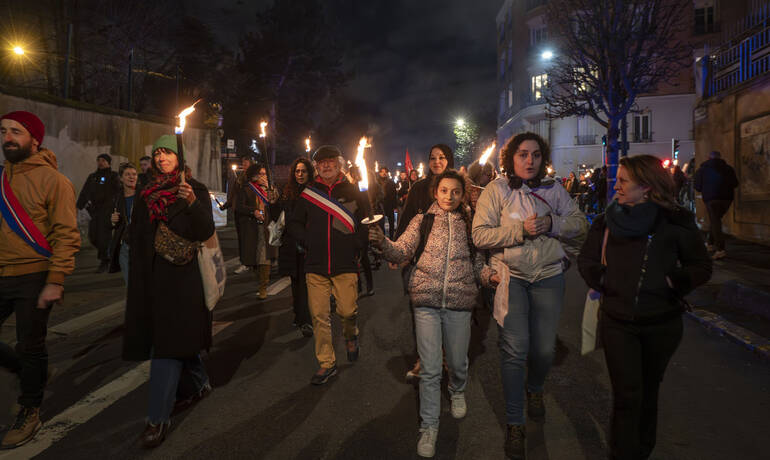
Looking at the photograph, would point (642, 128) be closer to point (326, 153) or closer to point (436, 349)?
point (326, 153)

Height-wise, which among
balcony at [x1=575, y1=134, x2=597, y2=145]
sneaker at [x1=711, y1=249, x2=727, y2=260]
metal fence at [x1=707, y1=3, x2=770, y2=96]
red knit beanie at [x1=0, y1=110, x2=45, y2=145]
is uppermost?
balcony at [x1=575, y1=134, x2=597, y2=145]

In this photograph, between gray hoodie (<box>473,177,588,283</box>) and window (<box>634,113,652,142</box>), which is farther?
window (<box>634,113,652,142</box>)

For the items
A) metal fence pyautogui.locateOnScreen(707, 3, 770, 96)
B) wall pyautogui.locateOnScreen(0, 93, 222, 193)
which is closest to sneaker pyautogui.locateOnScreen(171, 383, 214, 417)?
wall pyautogui.locateOnScreen(0, 93, 222, 193)

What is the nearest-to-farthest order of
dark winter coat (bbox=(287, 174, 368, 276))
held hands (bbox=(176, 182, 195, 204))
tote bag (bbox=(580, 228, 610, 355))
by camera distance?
1. tote bag (bbox=(580, 228, 610, 355))
2. held hands (bbox=(176, 182, 195, 204))
3. dark winter coat (bbox=(287, 174, 368, 276))

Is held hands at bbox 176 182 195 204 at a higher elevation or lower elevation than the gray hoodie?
higher

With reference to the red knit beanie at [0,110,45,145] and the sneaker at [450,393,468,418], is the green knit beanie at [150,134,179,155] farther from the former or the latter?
the sneaker at [450,393,468,418]

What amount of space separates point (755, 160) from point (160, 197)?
1405 centimetres

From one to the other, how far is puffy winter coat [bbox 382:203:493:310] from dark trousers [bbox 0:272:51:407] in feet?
7.62

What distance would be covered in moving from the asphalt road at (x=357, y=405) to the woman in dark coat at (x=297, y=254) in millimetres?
277

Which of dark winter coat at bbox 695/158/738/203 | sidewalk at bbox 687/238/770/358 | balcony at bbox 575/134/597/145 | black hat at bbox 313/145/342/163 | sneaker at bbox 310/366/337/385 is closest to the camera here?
sneaker at bbox 310/366/337/385

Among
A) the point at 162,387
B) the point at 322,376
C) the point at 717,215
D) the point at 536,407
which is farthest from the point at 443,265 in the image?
the point at 717,215

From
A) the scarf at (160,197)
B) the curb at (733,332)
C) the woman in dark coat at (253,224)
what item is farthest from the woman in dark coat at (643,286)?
the woman in dark coat at (253,224)

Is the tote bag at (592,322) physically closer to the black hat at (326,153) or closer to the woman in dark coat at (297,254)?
the black hat at (326,153)

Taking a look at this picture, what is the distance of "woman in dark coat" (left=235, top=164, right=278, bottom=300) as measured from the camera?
7742 mm
